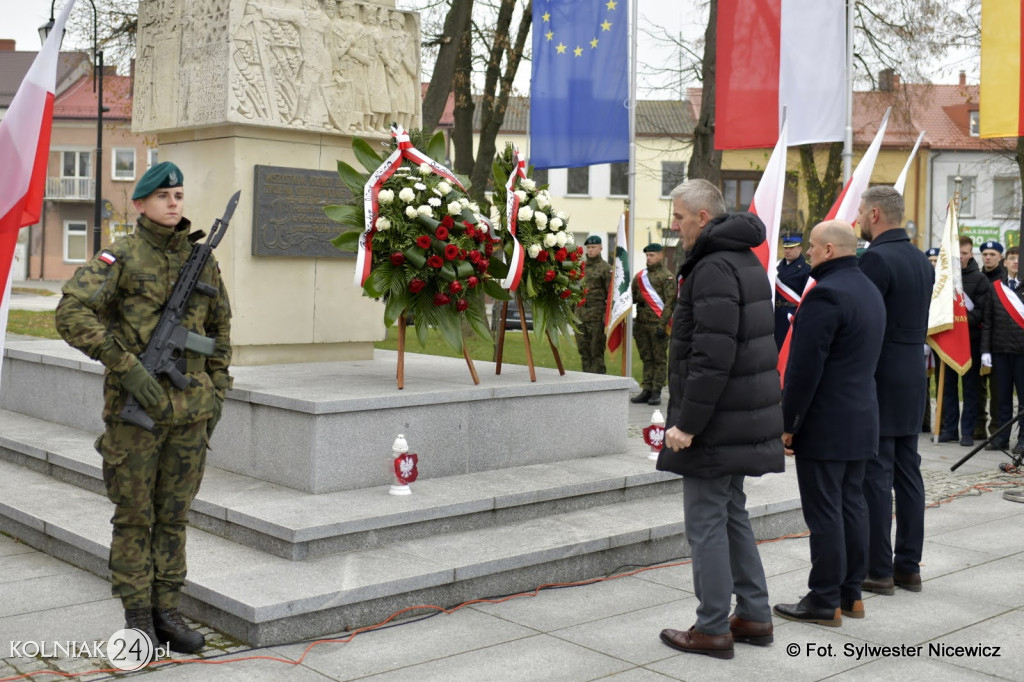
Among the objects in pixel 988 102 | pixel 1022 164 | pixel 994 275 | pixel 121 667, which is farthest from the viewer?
pixel 1022 164

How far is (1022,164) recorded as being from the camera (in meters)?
21.0

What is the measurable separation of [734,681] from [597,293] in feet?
35.0

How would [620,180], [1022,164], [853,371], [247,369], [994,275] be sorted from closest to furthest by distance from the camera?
[853,371] → [247,369] → [994,275] → [1022,164] → [620,180]

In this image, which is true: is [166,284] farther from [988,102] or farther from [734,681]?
[988,102]

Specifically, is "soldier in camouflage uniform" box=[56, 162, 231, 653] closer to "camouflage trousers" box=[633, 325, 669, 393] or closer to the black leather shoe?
the black leather shoe

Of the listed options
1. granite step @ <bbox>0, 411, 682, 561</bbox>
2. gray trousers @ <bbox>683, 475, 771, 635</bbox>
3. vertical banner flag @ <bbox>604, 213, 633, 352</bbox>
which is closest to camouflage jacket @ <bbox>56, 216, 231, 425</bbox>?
granite step @ <bbox>0, 411, 682, 561</bbox>

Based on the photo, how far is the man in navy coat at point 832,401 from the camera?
5.42m

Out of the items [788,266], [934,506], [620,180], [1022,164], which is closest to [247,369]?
[934,506]

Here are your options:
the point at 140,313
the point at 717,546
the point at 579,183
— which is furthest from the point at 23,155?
the point at 579,183

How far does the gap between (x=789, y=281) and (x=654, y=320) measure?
2498 mm

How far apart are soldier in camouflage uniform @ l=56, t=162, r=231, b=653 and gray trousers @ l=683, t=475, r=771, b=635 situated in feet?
7.38

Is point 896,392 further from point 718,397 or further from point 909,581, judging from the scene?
point 718,397

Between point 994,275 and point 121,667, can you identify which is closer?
point 121,667

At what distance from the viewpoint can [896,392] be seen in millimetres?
6000
